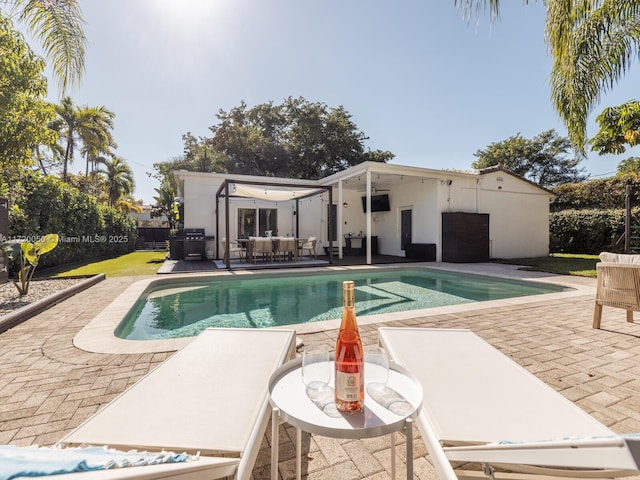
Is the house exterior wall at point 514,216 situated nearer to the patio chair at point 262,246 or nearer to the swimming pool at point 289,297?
the swimming pool at point 289,297

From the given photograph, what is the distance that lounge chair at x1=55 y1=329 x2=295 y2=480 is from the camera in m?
0.96


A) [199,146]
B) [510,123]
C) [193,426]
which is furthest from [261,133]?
[193,426]

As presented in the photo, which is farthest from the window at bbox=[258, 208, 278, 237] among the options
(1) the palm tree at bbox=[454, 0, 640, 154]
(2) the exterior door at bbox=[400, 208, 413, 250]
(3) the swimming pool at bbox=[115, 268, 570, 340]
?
(1) the palm tree at bbox=[454, 0, 640, 154]

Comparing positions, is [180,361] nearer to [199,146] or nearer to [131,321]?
[131,321]

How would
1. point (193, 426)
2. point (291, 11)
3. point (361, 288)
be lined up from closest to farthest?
point (193, 426), point (361, 288), point (291, 11)

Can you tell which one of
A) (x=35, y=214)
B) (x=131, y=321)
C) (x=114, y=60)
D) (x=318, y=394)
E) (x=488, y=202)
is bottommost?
(x=131, y=321)

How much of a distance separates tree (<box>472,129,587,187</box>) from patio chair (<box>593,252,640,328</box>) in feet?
80.1

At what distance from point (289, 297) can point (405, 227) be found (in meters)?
8.01

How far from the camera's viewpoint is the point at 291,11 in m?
8.01

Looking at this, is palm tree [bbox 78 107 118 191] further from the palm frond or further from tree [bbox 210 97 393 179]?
the palm frond

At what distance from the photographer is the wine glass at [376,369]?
3.77 ft

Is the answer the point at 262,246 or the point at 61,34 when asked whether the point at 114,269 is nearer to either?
the point at 262,246

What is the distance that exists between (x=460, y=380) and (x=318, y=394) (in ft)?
3.01

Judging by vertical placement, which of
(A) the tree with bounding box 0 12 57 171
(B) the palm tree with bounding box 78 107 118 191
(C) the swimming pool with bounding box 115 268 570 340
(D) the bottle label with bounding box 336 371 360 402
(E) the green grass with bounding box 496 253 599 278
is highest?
(B) the palm tree with bounding box 78 107 118 191
